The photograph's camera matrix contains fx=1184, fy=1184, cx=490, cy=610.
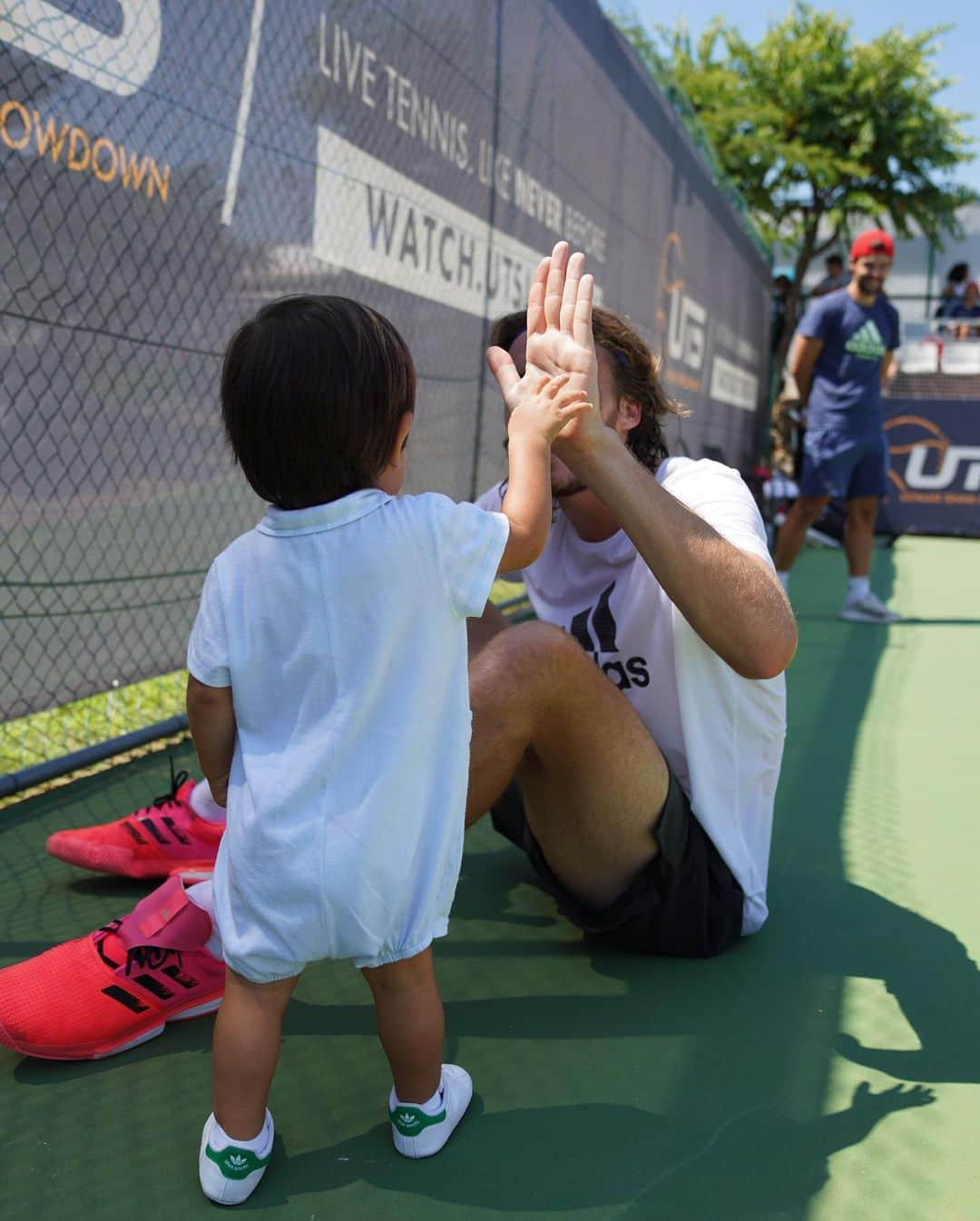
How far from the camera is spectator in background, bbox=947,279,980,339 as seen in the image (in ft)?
40.8

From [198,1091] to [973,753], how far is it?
2.37 metres

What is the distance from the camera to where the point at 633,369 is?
2.06 m

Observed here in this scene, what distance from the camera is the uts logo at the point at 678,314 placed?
692 centimetres

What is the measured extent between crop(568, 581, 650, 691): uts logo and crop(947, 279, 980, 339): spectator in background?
37.5 ft

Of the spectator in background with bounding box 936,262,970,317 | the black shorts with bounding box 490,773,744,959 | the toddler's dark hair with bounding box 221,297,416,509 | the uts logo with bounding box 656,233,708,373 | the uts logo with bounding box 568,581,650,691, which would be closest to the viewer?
the toddler's dark hair with bounding box 221,297,416,509

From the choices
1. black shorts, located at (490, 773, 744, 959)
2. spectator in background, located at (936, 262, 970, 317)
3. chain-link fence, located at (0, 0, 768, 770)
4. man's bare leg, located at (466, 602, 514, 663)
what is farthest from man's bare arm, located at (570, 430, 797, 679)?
spectator in background, located at (936, 262, 970, 317)

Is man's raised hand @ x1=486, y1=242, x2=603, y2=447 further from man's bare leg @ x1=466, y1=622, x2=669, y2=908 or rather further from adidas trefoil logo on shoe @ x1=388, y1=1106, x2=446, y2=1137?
adidas trefoil logo on shoe @ x1=388, y1=1106, x2=446, y2=1137

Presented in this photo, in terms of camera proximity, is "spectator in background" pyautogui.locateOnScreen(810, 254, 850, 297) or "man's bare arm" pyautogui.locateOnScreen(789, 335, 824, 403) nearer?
"man's bare arm" pyautogui.locateOnScreen(789, 335, 824, 403)

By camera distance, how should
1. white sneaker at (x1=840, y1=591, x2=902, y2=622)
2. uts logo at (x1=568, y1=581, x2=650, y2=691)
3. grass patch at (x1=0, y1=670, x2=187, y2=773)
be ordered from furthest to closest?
white sneaker at (x1=840, y1=591, x2=902, y2=622) → grass patch at (x1=0, y1=670, x2=187, y2=773) → uts logo at (x1=568, y1=581, x2=650, y2=691)

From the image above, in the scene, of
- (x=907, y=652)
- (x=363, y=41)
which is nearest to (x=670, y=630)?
(x=363, y=41)

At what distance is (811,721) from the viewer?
357 cm

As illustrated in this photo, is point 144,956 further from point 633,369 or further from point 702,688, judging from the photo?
point 633,369

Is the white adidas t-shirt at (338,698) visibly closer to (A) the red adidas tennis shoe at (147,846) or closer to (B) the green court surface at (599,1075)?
(B) the green court surface at (599,1075)

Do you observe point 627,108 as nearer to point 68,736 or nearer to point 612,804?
point 68,736
